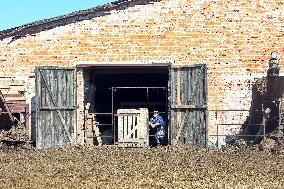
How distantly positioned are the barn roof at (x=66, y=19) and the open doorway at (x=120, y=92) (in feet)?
6.54

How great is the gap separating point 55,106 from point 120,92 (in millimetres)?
5031

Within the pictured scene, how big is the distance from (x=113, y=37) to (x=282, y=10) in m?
5.58

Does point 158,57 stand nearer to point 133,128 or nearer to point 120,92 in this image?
point 133,128

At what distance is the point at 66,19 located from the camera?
16.9 meters

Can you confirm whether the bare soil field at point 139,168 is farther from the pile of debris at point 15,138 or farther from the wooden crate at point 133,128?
the wooden crate at point 133,128

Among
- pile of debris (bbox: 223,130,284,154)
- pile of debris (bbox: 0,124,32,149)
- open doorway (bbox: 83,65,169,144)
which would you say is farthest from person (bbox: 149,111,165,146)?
pile of debris (bbox: 0,124,32,149)

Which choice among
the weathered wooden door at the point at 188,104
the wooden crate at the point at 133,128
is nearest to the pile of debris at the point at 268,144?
the weathered wooden door at the point at 188,104

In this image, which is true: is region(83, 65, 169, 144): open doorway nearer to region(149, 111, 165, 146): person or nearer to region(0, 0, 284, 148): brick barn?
region(149, 111, 165, 146): person

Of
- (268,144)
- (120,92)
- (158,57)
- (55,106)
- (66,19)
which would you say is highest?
(66,19)

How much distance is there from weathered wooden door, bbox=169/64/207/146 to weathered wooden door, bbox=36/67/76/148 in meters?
3.26

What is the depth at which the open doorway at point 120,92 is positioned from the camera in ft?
61.3

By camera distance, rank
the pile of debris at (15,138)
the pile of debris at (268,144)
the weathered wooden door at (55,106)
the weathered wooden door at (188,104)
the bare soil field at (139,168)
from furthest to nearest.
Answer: the weathered wooden door at (55,106), the weathered wooden door at (188,104), the pile of debris at (15,138), the pile of debris at (268,144), the bare soil field at (139,168)

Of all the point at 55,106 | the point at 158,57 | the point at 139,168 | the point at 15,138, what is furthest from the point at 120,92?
the point at 139,168

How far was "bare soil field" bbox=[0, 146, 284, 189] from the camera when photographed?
9.88m
